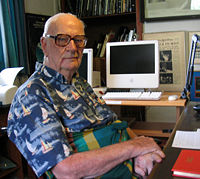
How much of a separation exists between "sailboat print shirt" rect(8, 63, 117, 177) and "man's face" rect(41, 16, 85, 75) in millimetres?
52

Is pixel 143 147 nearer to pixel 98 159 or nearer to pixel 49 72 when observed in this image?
pixel 98 159

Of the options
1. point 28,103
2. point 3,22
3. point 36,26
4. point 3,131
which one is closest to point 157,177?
point 28,103

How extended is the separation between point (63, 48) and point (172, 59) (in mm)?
1743

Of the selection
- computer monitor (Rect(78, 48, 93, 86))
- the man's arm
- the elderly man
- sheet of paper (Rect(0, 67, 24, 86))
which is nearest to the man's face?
the elderly man

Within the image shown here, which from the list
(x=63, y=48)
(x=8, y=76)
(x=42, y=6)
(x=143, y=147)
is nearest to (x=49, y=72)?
(x=63, y=48)

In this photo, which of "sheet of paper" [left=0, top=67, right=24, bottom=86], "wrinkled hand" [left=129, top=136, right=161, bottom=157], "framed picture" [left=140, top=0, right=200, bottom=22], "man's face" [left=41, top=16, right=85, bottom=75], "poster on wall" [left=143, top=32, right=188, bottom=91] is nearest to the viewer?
"wrinkled hand" [left=129, top=136, right=161, bottom=157]

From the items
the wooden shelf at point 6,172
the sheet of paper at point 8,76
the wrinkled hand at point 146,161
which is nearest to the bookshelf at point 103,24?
the sheet of paper at point 8,76

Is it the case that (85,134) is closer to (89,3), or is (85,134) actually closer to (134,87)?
(134,87)

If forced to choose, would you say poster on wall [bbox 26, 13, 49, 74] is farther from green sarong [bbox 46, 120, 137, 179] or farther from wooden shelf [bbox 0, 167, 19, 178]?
green sarong [bbox 46, 120, 137, 179]

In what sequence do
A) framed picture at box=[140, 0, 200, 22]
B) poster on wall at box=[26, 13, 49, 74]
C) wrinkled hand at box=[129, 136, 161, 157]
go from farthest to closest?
poster on wall at box=[26, 13, 49, 74], framed picture at box=[140, 0, 200, 22], wrinkled hand at box=[129, 136, 161, 157]

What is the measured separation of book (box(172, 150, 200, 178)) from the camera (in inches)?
29.4

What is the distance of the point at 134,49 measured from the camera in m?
2.38

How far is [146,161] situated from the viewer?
1.08m

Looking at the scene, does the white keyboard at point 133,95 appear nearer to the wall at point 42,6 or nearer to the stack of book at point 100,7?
the stack of book at point 100,7
